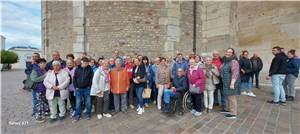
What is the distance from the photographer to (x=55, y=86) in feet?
13.5

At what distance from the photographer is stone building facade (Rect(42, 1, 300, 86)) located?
9.04m

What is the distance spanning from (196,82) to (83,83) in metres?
2.65

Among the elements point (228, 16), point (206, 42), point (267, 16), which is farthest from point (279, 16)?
point (206, 42)

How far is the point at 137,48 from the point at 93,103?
5024 mm

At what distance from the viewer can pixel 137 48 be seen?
937 centimetres

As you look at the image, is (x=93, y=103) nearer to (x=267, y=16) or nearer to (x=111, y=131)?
(x=111, y=131)

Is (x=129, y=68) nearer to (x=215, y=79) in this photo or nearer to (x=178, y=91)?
(x=178, y=91)

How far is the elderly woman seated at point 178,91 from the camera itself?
445cm

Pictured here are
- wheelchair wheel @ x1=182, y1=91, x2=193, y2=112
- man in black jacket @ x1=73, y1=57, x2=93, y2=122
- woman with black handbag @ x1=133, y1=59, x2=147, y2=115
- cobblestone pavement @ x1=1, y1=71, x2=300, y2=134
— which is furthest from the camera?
woman with black handbag @ x1=133, y1=59, x2=147, y2=115

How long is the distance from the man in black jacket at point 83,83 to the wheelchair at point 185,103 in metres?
2.04

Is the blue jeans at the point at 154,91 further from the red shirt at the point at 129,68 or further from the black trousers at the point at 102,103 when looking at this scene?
the black trousers at the point at 102,103

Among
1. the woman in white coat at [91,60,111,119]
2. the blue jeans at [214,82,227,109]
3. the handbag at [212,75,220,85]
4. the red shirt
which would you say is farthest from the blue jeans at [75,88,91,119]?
the blue jeans at [214,82,227,109]

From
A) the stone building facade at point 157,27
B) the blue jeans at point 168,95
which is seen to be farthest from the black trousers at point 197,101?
the stone building facade at point 157,27

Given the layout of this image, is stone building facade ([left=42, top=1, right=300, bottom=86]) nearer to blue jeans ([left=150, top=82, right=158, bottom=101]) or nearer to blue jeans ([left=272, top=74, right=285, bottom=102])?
blue jeans ([left=150, top=82, right=158, bottom=101])
